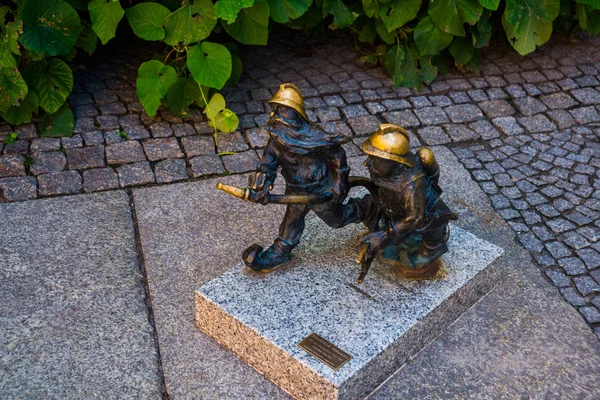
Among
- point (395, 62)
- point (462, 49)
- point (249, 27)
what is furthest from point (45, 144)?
point (462, 49)

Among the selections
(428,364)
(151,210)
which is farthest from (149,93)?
(428,364)

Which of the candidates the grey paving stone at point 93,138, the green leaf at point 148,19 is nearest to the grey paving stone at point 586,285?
the green leaf at point 148,19

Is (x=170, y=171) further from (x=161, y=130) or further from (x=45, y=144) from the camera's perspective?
(x=45, y=144)

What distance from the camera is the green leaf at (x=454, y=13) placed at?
5641 millimetres

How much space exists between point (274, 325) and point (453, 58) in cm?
382

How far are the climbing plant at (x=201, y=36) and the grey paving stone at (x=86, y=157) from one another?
0.24 m

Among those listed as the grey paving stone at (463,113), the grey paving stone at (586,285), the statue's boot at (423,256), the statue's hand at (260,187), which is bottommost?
the grey paving stone at (586,285)

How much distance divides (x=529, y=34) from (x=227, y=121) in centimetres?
268

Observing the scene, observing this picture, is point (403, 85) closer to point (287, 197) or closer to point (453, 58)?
point (453, 58)

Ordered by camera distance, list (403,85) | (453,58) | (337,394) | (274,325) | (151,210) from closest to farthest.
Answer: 1. (337,394)
2. (274,325)
3. (151,210)
4. (403,85)
5. (453,58)

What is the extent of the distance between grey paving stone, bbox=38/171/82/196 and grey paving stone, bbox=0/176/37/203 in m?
0.05

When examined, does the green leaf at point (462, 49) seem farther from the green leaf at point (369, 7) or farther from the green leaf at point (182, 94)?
the green leaf at point (182, 94)

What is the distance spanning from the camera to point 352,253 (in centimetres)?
376

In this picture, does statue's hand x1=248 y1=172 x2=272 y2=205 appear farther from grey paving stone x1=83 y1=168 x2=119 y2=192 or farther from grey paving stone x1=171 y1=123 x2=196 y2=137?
grey paving stone x1=171 y1=123 x2=196 y2=137
